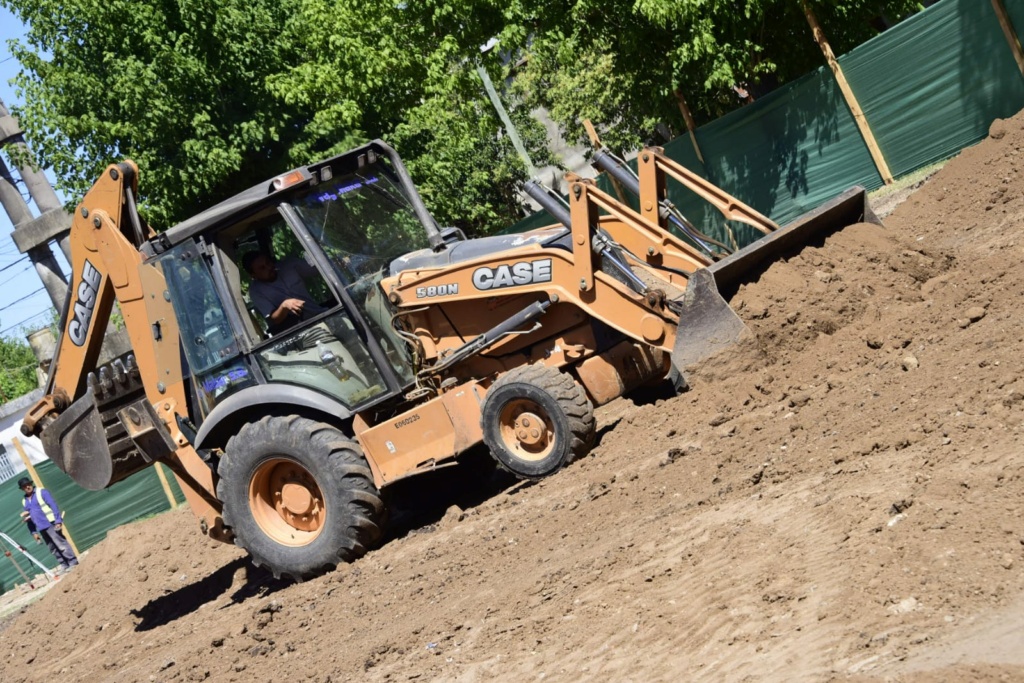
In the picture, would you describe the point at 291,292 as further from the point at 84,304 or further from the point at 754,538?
the point at 754,538

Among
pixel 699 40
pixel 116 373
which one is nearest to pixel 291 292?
pixel 116 373

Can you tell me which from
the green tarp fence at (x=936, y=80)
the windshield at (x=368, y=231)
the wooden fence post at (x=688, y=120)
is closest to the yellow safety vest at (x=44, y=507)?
the windshield at (x=368, y=231)

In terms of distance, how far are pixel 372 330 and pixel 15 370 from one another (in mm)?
47199

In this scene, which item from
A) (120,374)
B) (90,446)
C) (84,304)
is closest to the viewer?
(84,304)

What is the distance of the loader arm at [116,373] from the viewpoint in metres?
9.23

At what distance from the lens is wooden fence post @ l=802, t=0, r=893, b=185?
55.5ft

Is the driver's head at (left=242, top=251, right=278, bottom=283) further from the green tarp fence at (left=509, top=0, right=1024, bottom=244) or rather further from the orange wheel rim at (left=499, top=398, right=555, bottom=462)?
the green tarp fence at (left=509, top=0, right=1024, bottom=244)

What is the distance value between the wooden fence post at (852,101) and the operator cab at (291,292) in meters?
9.92

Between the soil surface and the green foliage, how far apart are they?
39676mm

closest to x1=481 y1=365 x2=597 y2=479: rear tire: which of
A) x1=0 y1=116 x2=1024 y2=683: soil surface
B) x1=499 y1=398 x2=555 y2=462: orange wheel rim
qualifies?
x1=499 y1=398 x2=555 y2=462: orange wheel rim

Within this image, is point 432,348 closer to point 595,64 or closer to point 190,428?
point 190,428

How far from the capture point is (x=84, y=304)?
31.9 feet

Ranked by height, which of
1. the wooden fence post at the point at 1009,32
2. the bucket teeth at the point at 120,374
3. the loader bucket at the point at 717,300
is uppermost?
the bucket teeth at the point at 120,374

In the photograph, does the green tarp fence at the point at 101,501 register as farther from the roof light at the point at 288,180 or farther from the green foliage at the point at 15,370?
the green foliage at the point at 15,370
